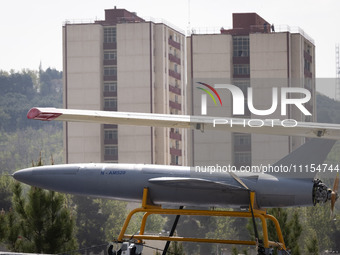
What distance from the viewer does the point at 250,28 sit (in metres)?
93.4

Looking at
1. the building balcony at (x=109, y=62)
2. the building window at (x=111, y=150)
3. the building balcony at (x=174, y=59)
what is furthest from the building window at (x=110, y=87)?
the building balcony at (x=174, y=59)

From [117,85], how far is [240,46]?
16.3 m

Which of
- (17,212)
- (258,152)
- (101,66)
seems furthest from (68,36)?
(258,152)

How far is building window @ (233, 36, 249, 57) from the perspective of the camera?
3656 inches

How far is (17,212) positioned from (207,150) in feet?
41.8

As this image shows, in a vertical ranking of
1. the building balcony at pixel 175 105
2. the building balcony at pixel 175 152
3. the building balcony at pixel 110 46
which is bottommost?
the building balcony at pixel 175 152

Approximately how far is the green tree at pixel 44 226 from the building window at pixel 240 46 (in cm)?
6517

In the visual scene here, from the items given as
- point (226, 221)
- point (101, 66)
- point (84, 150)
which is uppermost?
point (101, 66)

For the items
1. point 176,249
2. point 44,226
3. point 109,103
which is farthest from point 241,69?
point 44,226

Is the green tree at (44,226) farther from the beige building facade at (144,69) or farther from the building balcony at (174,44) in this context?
the building balcony at (174,44)

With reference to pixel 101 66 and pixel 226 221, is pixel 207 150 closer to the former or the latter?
pixel 226 221

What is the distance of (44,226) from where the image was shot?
30141 mm

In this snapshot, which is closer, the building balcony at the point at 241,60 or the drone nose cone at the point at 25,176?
the drone nose cone at the point at 25,176

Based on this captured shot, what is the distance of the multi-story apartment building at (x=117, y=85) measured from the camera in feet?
315
